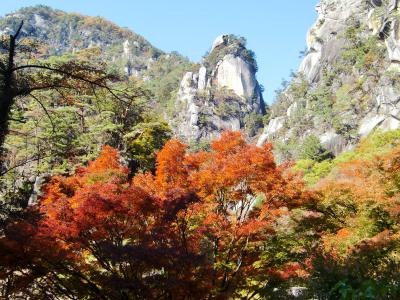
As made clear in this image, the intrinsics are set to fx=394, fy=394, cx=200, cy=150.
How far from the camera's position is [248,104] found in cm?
7981

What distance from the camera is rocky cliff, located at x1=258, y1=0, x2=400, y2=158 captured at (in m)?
40.2

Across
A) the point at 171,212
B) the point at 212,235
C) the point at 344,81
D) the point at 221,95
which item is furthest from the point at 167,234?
the point at 221,95

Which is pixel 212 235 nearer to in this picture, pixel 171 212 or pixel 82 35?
pixel 171 212

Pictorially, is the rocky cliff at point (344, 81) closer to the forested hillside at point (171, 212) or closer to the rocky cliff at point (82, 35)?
the forested hillside at point (171, 212)

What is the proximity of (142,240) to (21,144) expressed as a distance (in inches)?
756

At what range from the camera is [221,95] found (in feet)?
255

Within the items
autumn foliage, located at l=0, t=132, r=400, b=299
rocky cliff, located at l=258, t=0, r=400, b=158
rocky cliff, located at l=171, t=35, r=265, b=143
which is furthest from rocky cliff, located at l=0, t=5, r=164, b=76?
autumn foliage, located at l=0, t=132, r=400, b=299

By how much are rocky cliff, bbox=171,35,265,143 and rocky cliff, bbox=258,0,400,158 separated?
10.6 metres

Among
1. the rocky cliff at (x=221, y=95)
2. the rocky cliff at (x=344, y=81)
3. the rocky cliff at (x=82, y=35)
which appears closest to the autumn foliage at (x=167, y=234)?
the rocky cliff at (x=344, y=81)

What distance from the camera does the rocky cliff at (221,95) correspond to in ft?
244

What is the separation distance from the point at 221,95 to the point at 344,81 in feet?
99.1

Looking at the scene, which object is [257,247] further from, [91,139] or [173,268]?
[91,139]

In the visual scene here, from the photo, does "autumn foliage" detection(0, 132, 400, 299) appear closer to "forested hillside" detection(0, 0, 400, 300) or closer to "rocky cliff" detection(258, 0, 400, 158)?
"forested hillside" detection(0, 0, 400, 300)

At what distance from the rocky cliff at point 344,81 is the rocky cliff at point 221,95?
1057cm
